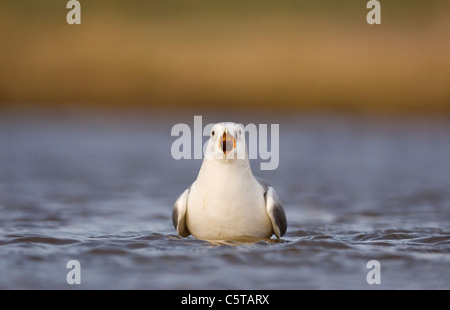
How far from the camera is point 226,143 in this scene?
25.3ft

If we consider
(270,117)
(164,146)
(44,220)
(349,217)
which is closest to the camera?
(44,220)

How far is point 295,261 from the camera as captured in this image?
7285mm

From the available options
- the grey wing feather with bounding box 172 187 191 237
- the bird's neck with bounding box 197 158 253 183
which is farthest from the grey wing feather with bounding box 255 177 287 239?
the grey wing feather with bounding box 172 187 191 237

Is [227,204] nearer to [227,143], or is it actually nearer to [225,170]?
[225,170]

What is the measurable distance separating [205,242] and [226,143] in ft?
3.03

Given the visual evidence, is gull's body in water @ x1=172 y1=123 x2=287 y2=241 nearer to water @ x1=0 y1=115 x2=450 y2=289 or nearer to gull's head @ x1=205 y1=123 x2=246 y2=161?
gull's head @ x1=205 y1=123 x2=246 y2=161

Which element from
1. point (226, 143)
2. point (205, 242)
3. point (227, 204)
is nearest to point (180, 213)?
point (205, 242)

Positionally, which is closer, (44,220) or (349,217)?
(44,220)
